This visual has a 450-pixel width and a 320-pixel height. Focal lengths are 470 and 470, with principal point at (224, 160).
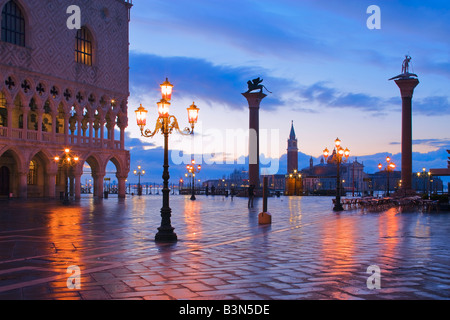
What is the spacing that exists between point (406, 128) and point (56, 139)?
28.9 meters

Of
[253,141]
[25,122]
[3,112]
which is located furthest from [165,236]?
[253,141]

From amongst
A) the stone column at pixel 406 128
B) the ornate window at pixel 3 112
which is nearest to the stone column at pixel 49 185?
the ornate window at pixel 3 112

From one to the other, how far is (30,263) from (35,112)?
119ft

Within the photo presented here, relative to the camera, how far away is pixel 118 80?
46.6 meters

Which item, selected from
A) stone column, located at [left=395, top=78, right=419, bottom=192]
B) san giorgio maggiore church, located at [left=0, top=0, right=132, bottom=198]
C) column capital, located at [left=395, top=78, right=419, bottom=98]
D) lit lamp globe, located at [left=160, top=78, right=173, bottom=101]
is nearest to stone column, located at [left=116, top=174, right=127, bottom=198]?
san giorgio maggiore church, located at [left=0, top=0, right=132, bottom=198]

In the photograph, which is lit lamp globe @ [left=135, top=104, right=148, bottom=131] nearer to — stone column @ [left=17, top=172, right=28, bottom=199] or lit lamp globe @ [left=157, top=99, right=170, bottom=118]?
lit lamp globe @ [left=157, top=99, right=170, bottom=118]

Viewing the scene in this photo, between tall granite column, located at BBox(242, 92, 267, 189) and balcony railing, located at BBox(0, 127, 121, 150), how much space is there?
1324cm

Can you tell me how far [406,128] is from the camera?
36031 mm

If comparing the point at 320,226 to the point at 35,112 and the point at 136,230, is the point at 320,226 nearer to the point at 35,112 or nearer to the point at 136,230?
the point at 136,230

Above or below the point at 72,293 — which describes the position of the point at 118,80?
above

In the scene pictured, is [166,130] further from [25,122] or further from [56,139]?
[56,139]

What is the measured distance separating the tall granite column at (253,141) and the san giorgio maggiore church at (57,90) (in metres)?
12.5
